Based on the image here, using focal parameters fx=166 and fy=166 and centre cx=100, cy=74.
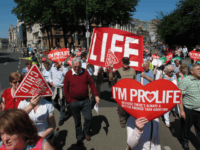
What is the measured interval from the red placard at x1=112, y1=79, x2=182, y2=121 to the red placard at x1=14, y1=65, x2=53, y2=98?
3.98 ft

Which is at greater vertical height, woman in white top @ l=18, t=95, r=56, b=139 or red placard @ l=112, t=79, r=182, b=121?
red placard @ l=112, t=79, r=182, b=121

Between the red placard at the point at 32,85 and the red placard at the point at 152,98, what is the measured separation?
1.21 metres

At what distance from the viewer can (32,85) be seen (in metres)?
2.25

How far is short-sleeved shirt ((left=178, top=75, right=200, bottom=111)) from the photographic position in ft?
10.5

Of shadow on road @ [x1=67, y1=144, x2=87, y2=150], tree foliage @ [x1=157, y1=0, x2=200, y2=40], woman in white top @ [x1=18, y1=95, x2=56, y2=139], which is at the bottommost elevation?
shadow on road @ [x1=67, y1=144, x2=87, y2=150]

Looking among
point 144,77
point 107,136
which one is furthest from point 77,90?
point 144,77

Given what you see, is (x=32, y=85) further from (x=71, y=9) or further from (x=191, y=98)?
(x=71, y=9)

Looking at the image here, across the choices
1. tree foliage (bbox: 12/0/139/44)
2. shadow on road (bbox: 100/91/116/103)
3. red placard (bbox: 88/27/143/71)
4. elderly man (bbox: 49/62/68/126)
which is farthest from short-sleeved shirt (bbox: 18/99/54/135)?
tree foliage (bbox: 12/0/139/44)

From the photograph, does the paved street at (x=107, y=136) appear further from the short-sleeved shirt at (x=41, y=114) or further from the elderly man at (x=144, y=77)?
the short-sleeved shirt at (x=41, y=114)

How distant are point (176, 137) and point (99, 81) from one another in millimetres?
3527

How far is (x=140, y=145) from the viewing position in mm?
1960

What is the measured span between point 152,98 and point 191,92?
1885 millimetres

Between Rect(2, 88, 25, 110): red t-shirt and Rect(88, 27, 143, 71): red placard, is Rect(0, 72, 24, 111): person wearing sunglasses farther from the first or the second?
Rect(88, 27, 143, 71): red placard

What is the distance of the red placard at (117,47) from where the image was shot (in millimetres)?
4242
